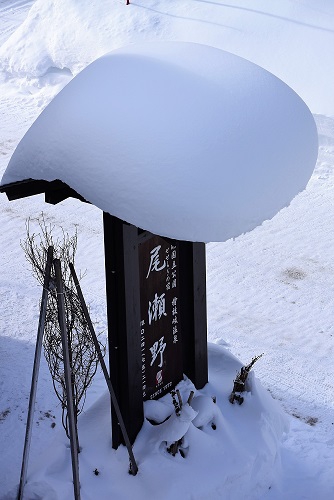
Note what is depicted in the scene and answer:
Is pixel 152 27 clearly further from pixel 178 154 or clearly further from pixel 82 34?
pixel 178 154

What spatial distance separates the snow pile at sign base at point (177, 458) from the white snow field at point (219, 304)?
0.01 meters

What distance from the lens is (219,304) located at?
416 inches

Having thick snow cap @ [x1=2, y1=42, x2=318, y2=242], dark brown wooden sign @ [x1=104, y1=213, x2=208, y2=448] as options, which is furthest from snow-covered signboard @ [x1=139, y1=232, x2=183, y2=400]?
thick snow cap @ [x1=2, y1=42, x2=318, y2=242]

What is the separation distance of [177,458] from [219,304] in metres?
3.78

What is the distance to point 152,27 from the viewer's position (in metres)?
15.6

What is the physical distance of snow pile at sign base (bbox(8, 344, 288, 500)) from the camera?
686 centimetres

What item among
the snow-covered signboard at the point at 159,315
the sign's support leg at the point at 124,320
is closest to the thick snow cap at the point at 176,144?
the sign's support leg at the point at 124,320

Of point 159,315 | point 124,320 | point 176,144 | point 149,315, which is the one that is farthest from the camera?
point 159,315

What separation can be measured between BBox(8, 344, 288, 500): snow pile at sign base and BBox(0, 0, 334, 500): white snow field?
11 mm

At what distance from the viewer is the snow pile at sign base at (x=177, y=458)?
6855mm

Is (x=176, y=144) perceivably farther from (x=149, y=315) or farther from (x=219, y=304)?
(x=219, y=304)

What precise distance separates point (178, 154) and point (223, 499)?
9.75 ft

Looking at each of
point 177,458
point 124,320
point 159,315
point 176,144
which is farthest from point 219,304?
point 176,144

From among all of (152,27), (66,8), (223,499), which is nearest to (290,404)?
(223,499)
